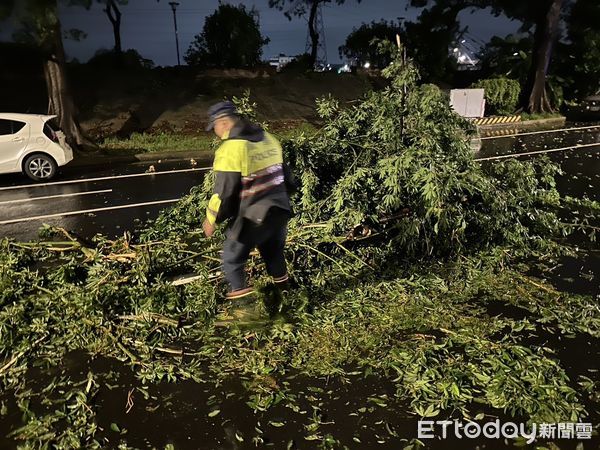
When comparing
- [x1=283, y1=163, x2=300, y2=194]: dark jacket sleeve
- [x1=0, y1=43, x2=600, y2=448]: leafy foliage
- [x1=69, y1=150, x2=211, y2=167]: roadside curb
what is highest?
[x1=283, y1=163, x2=300, y2=194]: dark jacket sleeve

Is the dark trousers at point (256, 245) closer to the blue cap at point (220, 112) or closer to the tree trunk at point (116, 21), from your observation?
the blue cap at point (220, 112)

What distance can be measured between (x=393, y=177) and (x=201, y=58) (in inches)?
928

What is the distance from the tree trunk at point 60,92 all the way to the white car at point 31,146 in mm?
2493

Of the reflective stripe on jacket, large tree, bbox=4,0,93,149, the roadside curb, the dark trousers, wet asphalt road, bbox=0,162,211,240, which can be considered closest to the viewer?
the reflective stripe on jacket

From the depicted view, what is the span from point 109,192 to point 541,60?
21.0 m

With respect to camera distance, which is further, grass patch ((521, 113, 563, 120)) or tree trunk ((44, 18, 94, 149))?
grass patch ((521, 113, 563, 120))

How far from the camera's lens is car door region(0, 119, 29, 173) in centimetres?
1042

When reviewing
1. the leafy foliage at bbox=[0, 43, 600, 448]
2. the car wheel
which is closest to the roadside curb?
the car wheel

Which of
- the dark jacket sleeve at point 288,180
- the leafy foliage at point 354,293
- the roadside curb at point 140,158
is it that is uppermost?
the dark jacket sleeve at point 288,180

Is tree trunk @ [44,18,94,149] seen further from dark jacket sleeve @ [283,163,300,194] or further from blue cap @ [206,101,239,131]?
dark jacket sleeve @ [283,163,300,194]

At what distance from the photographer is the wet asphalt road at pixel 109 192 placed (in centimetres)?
808

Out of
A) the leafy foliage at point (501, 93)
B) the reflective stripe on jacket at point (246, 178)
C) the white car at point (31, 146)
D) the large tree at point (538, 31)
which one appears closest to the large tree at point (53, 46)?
the white car at point (31, 146)

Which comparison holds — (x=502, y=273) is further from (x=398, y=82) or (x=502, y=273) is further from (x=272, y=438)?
(x=272, y=438)

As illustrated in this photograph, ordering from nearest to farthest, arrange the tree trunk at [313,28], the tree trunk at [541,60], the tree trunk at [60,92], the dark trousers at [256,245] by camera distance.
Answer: the dark trousers at [256,245] < the tree trunk at [60,92] < the tree trunk at [541,60] < the tree trunk at [313,28]
